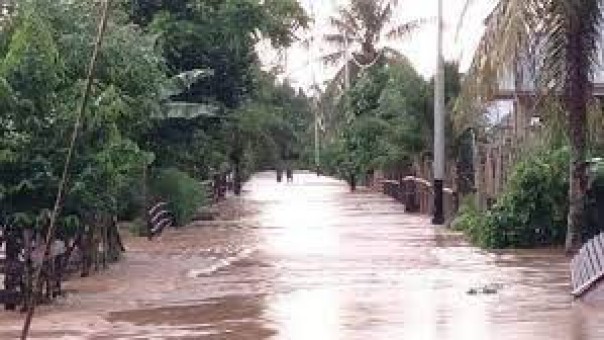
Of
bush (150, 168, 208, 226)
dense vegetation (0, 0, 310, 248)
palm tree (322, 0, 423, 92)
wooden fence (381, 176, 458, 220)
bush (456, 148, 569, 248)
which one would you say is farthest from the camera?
palm tree (322, 0, 423, 92)

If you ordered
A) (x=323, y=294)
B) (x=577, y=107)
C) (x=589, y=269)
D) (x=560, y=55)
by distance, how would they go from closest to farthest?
1. (x=589, y=269)
2. (x=323, y=294)
3. (x=560, y=55)
4. (x=577, y=107)

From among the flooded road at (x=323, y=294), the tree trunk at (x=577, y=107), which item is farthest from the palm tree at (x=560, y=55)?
the flooded road at (x=323, y=294)

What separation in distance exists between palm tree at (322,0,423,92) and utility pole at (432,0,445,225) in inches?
1005

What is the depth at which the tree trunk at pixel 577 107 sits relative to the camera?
61.6 feet

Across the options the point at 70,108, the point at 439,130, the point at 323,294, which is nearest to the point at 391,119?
the point at 439,130

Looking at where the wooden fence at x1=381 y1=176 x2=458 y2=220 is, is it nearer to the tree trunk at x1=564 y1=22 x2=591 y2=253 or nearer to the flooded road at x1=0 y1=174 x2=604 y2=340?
the flooded road at x1=0 y1=174 x2=604 y2=340

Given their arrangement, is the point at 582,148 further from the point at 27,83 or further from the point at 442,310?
the point at 27,83

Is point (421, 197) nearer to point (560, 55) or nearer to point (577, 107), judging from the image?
point (577, 107)

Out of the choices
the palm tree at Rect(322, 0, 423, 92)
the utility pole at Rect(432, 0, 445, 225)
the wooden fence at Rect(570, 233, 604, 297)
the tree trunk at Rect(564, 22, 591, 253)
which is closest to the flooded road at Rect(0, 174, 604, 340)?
Result: the wooden fence at Rect(570, 233, 604, 297)

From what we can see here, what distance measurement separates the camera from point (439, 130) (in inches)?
1145

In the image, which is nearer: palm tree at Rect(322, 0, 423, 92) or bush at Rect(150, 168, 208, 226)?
bush at Rect(150, 168, 208, 226)

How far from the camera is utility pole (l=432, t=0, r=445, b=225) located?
95.2 feet

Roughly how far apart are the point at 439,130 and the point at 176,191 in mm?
7311

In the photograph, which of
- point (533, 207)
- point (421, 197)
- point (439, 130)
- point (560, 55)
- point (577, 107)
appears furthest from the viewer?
point (421, 197)
